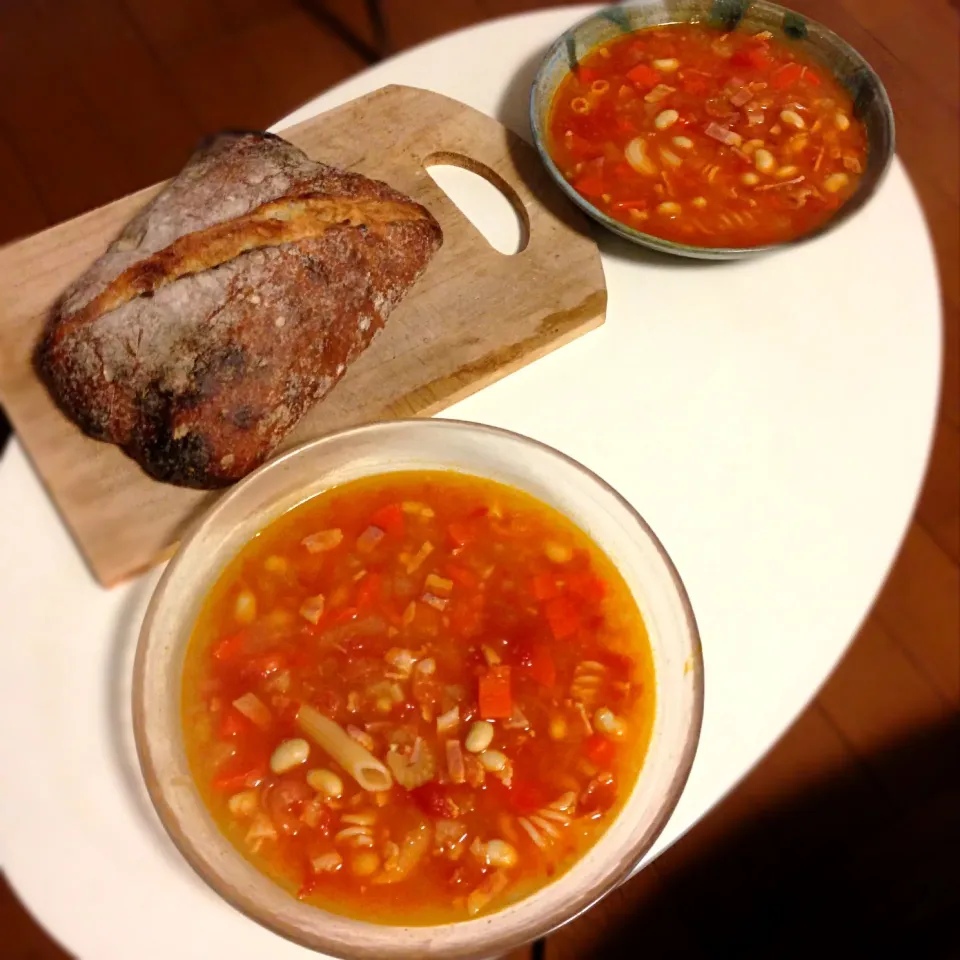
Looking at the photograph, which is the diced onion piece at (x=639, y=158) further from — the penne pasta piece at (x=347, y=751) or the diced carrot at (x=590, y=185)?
the penne pasta piece at (x=347, y=751)

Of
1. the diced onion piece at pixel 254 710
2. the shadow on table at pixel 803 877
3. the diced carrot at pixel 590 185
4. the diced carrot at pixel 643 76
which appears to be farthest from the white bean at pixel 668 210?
the shadow on table at pixel 803 877

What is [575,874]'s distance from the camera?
0.95 meters

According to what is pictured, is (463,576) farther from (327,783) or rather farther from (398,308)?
(398,308)

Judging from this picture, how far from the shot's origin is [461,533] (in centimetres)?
118

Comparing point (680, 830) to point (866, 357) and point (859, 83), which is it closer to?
point (866, 357)

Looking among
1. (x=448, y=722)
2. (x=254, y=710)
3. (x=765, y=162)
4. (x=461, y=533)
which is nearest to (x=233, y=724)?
(x=254, y=710)

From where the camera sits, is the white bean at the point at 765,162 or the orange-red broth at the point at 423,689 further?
the white bean at the point at 765,162

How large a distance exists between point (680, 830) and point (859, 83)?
1339 mm

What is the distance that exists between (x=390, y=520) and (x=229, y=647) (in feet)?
0.85

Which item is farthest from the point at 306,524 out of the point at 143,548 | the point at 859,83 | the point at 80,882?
the point at 859,83

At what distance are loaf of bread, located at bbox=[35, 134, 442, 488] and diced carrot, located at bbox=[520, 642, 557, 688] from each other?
499mm

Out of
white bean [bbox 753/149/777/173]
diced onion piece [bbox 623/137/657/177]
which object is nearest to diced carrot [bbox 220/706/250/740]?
diced onion piece [bbox 623/137/657/177]

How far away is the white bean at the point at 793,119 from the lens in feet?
5.26

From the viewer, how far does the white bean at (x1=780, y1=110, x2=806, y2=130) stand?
1604 mm
